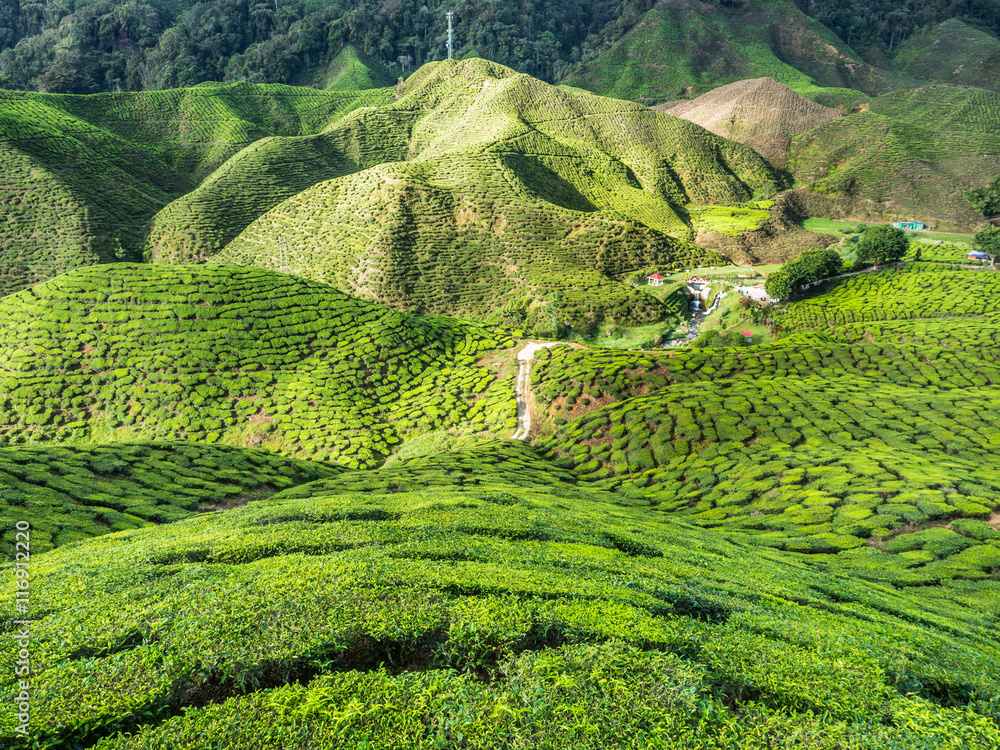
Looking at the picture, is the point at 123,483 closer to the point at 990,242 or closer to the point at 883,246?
the point at 883,246

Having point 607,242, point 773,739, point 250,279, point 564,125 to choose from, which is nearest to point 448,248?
point 607,242

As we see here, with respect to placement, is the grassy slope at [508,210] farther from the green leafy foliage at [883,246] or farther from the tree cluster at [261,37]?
the tree cluster at [261,37]

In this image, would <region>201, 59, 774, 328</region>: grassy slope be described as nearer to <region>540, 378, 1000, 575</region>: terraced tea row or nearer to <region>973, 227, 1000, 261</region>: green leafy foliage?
<region>540, 378, 1000, 575</region>: terraced tea row

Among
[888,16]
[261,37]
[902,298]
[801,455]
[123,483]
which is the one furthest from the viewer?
[888,16]

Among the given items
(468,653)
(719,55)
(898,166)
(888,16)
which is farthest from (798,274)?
(888,16)

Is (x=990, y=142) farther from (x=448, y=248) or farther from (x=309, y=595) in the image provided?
(x=309, y=595)

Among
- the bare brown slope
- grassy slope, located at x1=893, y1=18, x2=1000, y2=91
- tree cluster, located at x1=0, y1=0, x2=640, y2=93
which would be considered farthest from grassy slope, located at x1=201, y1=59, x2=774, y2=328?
grassy slope, located at x1=893, y1=18, x2=1000, y2=91
